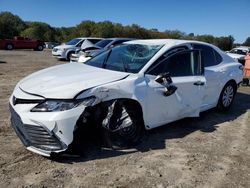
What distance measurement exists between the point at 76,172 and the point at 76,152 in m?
0.35

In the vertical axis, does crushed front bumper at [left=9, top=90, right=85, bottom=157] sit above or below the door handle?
below

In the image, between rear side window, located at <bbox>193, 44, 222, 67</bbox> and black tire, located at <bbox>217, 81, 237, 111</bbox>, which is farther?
black tire, located at <bbox>217, 81, 237, 111</bbox>

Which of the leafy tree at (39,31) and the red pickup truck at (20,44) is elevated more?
the leafy tree at (39,31)

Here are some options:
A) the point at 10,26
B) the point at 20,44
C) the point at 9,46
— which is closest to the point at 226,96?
the point at 9,46

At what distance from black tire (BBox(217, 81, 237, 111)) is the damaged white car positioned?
46 centimetres

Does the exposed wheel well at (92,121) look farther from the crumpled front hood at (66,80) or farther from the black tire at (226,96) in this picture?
the black tire at (226,96)

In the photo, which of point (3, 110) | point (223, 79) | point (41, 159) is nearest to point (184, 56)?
point (223, 79)

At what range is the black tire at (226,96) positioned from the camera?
739 cm

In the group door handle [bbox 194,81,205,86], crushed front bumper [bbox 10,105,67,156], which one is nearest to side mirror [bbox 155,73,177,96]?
door handle [bbox 194,81,205,86]

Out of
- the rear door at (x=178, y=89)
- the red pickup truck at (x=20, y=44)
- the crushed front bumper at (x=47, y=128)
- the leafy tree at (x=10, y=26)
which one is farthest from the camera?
the leafy tree at (x=10, y=26)

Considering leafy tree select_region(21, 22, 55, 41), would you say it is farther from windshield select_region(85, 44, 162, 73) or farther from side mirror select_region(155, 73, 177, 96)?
side mirror select_region(155, 73, 177, 96)

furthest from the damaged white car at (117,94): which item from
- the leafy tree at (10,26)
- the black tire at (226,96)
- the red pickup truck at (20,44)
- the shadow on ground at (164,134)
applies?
the leafy tree at (10,26)

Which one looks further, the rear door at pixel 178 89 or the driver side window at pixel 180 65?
the driver side window at pixel 180 65

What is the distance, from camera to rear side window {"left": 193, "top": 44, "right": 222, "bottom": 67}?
6.90 m
